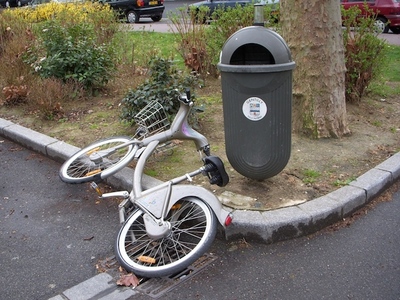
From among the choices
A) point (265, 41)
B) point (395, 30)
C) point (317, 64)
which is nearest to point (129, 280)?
point (265, 41)

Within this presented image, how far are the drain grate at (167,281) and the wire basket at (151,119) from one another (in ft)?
5.31

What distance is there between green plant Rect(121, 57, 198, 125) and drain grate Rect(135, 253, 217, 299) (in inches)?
89.6

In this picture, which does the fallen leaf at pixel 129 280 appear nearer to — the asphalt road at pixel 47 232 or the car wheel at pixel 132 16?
the asphalt road at pixel 47 232

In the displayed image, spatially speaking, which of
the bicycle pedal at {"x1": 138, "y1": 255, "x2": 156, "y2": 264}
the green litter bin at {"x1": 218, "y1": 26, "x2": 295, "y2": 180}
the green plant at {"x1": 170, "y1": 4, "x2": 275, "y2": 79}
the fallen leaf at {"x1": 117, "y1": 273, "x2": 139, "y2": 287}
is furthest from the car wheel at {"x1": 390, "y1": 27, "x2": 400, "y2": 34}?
the fallen leaf at {"x1": 117, "y1": 273, "x2": 139, "y2": 287}

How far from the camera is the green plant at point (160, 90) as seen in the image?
5129 mm

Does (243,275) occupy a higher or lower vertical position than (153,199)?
lower

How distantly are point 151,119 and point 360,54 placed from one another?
2978 mm

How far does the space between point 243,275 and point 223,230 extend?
0.45 meters


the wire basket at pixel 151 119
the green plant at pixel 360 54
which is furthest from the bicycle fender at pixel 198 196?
the green plant at pixel 360 54

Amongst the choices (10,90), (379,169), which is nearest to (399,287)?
(379,169)

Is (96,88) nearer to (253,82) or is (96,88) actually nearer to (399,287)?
(253,82)

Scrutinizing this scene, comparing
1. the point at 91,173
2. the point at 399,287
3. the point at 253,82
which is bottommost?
the point at 399,287

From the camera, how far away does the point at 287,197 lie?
377 centimetres

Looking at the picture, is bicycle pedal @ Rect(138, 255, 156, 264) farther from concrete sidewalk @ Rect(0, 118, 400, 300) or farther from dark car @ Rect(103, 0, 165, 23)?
dark car @ Rect(103, 0, 165, 23)
